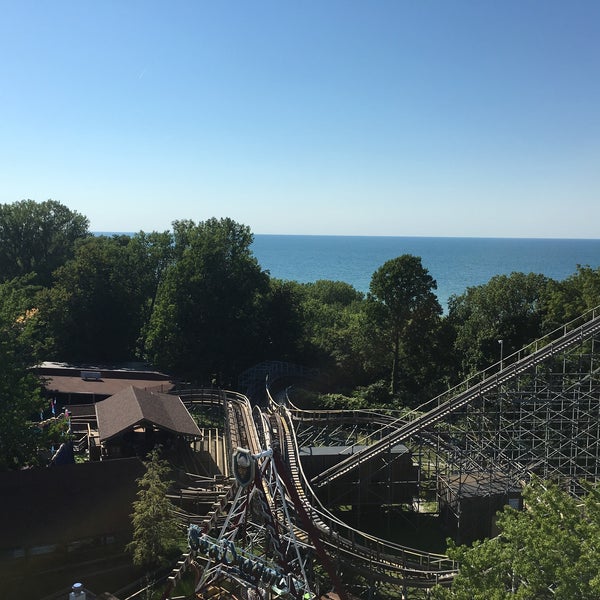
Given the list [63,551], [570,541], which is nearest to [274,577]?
[570,541]

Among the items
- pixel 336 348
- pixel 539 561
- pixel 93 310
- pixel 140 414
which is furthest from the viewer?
pixel 93 310

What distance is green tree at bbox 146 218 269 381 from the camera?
167ft

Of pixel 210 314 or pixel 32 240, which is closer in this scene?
pixel 210 314

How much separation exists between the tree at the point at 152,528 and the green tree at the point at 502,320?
30467 millimetres

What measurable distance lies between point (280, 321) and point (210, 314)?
296 inches

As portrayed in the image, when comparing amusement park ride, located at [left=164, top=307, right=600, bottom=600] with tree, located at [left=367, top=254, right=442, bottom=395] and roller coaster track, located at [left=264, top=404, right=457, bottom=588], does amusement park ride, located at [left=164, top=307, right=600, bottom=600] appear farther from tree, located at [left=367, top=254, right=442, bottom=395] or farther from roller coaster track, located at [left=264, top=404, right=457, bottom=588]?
tree, located at [left=367, top=254, right=442, bottom=395]

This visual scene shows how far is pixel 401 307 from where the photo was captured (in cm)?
4900

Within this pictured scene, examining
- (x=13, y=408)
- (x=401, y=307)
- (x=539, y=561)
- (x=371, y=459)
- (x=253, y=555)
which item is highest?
(x=401, y=307)

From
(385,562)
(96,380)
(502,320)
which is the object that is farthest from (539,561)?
(96,380)

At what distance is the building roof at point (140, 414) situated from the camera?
3084cm

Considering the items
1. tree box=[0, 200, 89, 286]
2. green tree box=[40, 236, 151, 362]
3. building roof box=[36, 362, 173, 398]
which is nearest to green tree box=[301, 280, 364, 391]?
building roof box=[36, 362, 173, 398]

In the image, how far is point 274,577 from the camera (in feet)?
53.9

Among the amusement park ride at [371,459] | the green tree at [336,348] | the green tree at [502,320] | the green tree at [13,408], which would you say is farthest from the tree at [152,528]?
the green tree at [502,320]

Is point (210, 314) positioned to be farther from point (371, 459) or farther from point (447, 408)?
point (447, 408)
